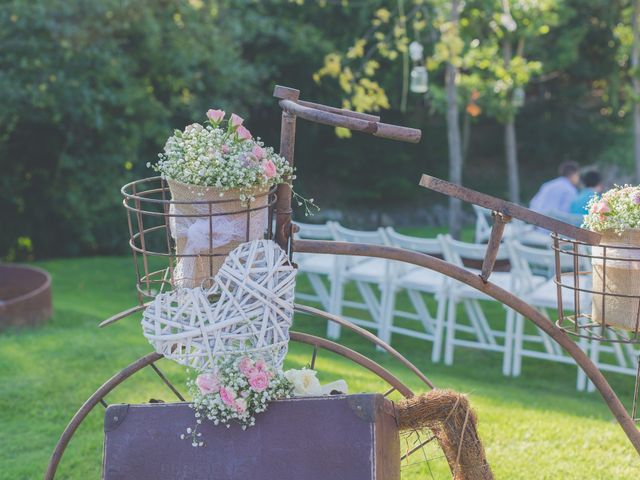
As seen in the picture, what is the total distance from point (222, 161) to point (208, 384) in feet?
1.78

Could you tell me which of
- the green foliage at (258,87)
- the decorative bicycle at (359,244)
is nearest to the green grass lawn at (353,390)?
the decorative bicycle at (359,244)

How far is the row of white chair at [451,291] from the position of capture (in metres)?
6.25

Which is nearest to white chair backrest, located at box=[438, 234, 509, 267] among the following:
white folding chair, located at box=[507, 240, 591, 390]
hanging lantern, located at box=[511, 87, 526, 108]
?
white folding chair, located at box=[507, 240, 591, 390]

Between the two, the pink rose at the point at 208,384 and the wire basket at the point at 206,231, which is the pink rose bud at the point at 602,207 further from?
the pink rose at the point at 208,384

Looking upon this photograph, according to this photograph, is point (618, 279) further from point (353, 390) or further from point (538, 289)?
point (538, 289)

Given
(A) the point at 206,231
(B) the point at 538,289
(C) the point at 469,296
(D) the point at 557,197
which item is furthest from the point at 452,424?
(D) the point at 557,197

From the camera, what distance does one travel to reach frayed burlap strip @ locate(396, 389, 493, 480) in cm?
240

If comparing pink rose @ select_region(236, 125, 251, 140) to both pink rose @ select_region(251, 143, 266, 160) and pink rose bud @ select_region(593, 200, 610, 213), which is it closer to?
pink rose @ select_region(251, 143, 266, 160)

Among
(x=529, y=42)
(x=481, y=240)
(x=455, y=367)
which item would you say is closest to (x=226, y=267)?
(x=455, y=367)

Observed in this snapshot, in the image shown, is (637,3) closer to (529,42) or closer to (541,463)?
(529,42)

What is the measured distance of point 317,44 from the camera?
1487 centimetres

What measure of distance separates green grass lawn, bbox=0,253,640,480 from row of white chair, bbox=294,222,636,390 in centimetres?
21

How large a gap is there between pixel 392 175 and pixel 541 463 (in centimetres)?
1354

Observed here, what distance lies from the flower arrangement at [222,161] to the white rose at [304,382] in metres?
0.56
